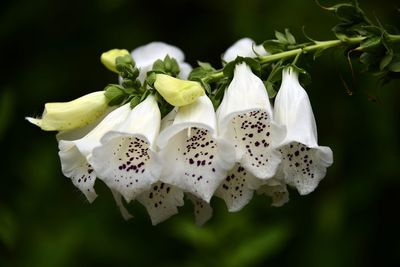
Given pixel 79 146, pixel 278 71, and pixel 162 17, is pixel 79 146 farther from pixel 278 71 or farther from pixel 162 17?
pixel 162 17

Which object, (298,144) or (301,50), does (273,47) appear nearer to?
(301,50)

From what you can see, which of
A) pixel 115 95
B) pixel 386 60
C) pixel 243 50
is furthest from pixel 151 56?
pixel 386 60

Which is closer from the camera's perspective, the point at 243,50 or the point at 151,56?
the point at 243,50

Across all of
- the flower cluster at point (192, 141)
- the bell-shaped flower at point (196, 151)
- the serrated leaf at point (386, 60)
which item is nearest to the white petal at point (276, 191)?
the flower cluster at point (192, 141)

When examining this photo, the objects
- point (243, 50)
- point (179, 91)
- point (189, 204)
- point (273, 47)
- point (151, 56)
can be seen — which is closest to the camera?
point (179, 91)

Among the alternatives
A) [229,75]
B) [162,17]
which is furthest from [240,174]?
[162,17]

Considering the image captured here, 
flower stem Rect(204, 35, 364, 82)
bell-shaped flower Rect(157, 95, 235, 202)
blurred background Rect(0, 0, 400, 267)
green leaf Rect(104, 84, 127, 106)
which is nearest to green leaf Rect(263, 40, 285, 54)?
flower stem Rect(204, 35, 364, 82)
